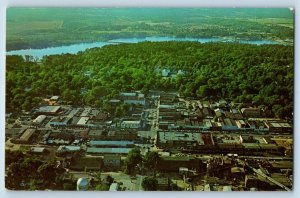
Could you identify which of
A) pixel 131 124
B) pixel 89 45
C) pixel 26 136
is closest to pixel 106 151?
pixel 131 124

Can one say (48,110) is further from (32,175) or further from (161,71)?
(161,71)

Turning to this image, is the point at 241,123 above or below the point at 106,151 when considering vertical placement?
above

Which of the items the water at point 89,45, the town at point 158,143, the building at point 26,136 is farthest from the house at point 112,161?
the water at point 89,45

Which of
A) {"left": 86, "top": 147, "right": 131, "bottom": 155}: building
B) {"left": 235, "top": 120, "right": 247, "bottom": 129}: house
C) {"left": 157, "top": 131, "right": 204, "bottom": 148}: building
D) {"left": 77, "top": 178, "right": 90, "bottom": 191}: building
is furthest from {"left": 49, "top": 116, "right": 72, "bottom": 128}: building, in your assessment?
{"left": 235, "top": 120, "right": 247, "bottom": 129}: house

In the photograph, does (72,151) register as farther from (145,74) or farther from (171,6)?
(171,6)

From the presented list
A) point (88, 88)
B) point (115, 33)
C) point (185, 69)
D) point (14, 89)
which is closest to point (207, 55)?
point (185, 69)

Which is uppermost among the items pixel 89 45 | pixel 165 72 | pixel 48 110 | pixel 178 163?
pixel 89 45

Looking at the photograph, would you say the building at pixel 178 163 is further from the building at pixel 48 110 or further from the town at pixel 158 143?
the building at pixel 48 110
